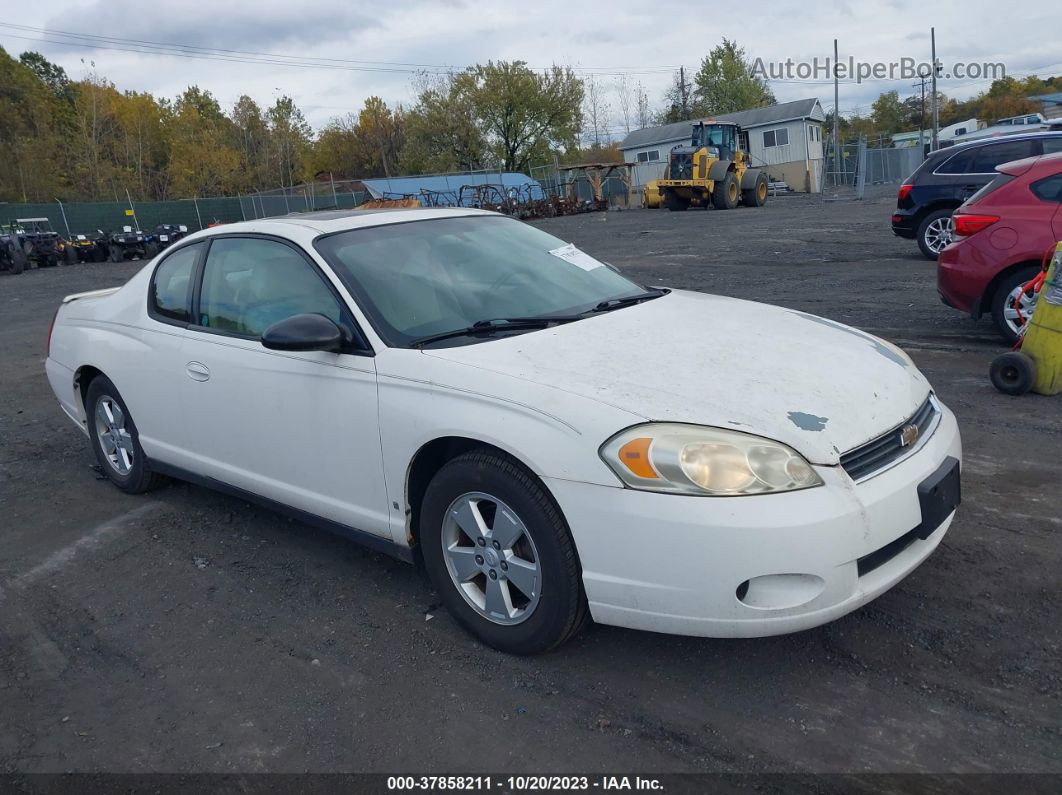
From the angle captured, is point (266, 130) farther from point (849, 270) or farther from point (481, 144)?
point (849, 270)

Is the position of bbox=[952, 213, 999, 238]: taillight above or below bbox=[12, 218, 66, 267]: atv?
below

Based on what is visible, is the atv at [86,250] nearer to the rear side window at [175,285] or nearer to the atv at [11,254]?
the atv at [11,254]

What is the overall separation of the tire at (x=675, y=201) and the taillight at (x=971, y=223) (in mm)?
27712

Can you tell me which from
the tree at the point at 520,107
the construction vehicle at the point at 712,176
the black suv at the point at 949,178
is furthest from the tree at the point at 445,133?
the black suv at the point at 949,178

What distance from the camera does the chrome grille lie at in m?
2.69

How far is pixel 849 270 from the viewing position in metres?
11.9

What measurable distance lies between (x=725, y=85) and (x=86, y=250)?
64741 mm

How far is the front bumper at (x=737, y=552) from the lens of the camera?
252 centimetres

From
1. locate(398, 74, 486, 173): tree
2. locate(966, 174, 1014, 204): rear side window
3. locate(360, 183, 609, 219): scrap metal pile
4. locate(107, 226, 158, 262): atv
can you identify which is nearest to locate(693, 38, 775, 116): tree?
locate(398, 74, 486, 173): tree

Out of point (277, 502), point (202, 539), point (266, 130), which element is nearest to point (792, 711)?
point (277, 502)

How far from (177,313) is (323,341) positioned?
60.7 inches

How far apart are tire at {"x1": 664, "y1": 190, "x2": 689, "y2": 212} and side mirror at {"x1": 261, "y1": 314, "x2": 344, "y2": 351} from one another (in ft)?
106

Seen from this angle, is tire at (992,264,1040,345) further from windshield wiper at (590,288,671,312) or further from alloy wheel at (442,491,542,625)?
alloy wheel at (442,491,542,625)

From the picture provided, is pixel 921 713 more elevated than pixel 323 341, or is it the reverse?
pixel 323 341
